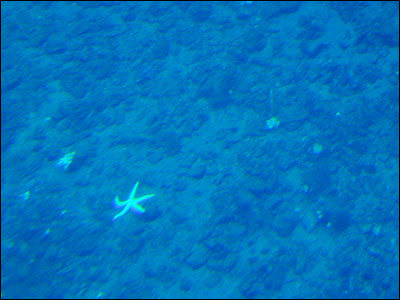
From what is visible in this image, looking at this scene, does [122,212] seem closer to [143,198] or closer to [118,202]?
[118,202]

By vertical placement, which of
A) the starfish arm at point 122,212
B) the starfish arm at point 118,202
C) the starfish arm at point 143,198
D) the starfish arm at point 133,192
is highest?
the starfish arm at point 133,192

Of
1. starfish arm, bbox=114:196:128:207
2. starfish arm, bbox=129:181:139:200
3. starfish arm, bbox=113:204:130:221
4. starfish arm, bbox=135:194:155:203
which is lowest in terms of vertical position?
starfish arm, bbox=113:204:130:221

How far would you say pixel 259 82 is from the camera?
11.0 feet

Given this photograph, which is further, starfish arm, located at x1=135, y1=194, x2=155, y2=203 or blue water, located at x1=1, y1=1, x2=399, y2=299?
starfish arm, located at x1=135, y1=194, x2=155, y2=203

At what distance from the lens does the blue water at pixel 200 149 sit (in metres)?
2.68

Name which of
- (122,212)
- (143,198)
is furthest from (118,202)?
A: (143,198)

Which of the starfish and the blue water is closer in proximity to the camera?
the blue water

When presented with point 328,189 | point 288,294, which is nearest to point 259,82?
point 328,189

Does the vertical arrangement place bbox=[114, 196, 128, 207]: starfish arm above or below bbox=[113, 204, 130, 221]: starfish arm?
above

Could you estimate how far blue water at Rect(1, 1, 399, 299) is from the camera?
2684 millimetres

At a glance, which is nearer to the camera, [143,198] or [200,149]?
[143,198]

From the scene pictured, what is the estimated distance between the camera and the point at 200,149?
122 inches

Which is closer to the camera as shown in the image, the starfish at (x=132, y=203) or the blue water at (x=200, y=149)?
the blue water at (x=200, y=149)

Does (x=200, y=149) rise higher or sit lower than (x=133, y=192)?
higher
